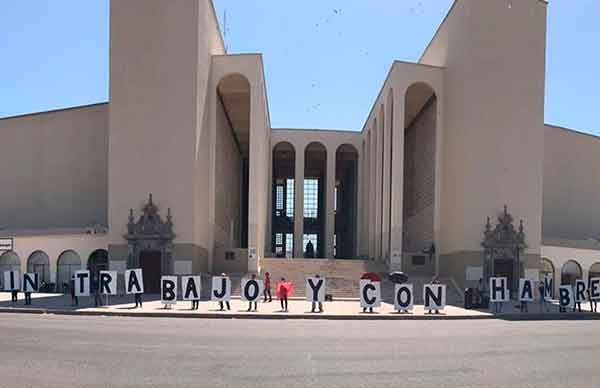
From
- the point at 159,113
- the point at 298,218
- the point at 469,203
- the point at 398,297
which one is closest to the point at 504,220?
the point at 469,203

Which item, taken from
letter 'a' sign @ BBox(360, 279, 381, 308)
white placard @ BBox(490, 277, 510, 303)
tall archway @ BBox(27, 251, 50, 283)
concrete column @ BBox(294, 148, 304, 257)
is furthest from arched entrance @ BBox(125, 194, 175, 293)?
concrete column @ BBox(294, 148, 304, 257)

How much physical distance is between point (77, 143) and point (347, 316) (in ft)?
95.4

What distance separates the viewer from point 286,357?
38.7ft

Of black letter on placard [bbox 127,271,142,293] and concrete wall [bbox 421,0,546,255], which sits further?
concrete wall [bbox 421,0,546,255]

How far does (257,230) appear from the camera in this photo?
41344 millimetres

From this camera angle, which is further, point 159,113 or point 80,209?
point 80,209

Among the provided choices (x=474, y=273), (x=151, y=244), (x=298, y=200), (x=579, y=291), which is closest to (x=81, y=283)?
(x=151, y=244)

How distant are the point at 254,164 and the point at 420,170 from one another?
521 inches

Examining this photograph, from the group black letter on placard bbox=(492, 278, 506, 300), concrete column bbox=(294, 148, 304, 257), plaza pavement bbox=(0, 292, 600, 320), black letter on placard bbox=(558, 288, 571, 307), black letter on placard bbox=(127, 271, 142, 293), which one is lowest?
plaza pavement bbox=(0, 292, 600, 320)

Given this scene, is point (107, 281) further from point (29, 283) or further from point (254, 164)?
point (254, 164)

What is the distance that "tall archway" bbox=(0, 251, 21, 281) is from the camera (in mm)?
40500

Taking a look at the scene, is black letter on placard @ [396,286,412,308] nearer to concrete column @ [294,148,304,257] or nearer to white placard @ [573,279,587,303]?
white placard @ [573,279,587,303]

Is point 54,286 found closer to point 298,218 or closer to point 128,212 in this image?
point 128,212

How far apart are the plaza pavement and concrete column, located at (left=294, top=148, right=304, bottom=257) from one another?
29.3 meters
